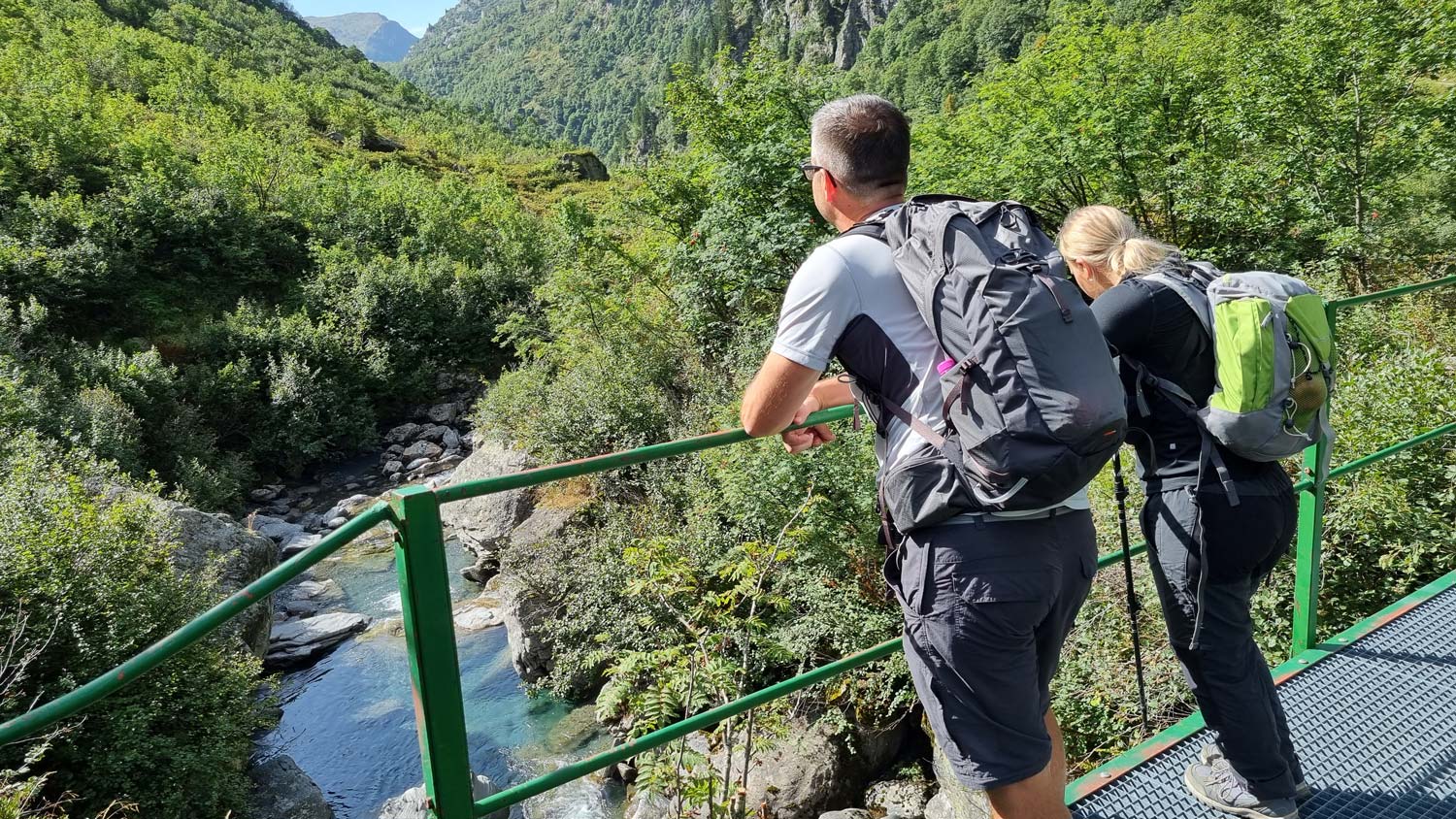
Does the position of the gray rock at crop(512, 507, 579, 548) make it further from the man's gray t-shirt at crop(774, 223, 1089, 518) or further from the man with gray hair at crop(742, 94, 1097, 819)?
the man's gray t-shirt at crop(774, 223, 1089, 518)

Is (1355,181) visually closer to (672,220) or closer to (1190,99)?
(1190,99)

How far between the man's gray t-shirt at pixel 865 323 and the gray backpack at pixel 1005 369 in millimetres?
34

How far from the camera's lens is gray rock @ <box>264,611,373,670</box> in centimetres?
1145

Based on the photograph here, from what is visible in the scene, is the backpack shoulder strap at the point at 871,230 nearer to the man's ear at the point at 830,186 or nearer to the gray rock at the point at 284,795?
the man's ear at the point at 830,186

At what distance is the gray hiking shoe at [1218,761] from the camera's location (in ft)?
7.72

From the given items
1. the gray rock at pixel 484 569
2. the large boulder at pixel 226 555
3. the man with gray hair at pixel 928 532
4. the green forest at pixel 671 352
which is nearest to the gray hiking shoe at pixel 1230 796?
the man with gray hair at pixel 928 532

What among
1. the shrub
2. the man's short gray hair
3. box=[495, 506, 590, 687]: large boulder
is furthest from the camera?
box=[495, 506, 590, 687]: large boulder

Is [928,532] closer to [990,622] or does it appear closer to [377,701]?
[990,622]

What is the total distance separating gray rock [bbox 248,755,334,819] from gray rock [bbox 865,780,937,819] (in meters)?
5.72

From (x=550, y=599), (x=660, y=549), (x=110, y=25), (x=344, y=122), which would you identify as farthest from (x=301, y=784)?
(x=110, y=25)

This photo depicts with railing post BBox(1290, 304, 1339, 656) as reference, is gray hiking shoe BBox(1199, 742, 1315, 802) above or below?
below

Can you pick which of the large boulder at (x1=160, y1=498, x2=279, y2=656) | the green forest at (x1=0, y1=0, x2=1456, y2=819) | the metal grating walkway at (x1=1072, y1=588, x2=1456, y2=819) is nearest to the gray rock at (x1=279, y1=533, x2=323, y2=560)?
the green forest at (x1=0, y1=0, x2=1456, y2=819)

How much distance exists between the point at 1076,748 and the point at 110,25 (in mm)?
63369

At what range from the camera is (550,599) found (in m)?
9.99
